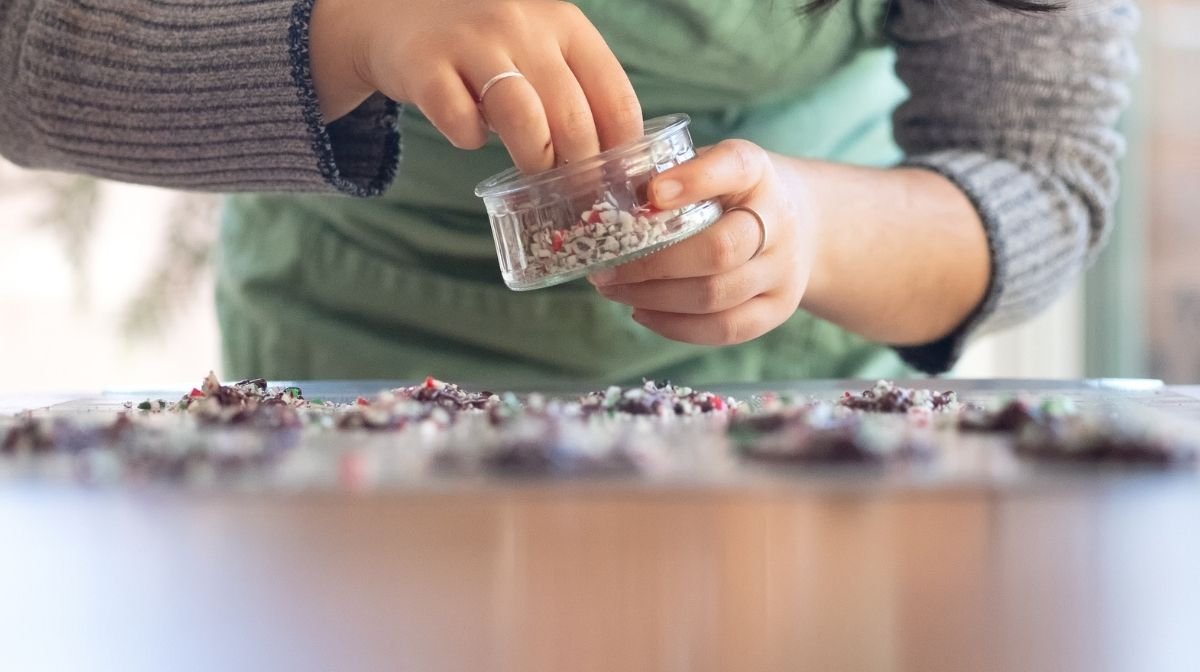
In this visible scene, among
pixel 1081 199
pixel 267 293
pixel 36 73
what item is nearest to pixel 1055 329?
pixel 1081 199

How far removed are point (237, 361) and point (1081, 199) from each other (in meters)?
0.60

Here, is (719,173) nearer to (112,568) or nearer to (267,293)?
(112,568)

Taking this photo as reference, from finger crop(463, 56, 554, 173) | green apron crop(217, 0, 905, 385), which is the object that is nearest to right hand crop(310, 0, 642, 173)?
finger crop(463, 56, 554, 173)

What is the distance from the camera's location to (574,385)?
0.62 m

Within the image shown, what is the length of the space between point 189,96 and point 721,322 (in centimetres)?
29

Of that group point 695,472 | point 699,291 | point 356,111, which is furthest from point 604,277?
point 695,472

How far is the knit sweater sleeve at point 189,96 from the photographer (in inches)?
21.7

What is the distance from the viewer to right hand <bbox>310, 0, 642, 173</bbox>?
0.47 metres

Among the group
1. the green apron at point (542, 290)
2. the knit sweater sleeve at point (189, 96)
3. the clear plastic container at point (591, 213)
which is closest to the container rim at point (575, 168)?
the clear plastic container at point (591, 213)

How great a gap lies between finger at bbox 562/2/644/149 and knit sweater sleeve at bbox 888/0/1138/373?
291mm

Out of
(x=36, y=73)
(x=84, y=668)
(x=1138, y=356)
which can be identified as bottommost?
(x=84, y=668)

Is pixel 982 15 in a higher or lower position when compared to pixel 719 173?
higher

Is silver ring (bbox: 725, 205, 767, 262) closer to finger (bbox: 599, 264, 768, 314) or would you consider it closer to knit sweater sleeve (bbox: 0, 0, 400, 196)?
finger (bbox: 599, 264, 768, 314)

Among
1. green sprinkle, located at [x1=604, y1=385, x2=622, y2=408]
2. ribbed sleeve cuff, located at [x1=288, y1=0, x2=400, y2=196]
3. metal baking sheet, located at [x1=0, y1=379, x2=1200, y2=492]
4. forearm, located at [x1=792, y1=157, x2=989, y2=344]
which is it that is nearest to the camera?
metal baking sheet, located at [x1=0, y1=379, x2=1200, y2=492]
